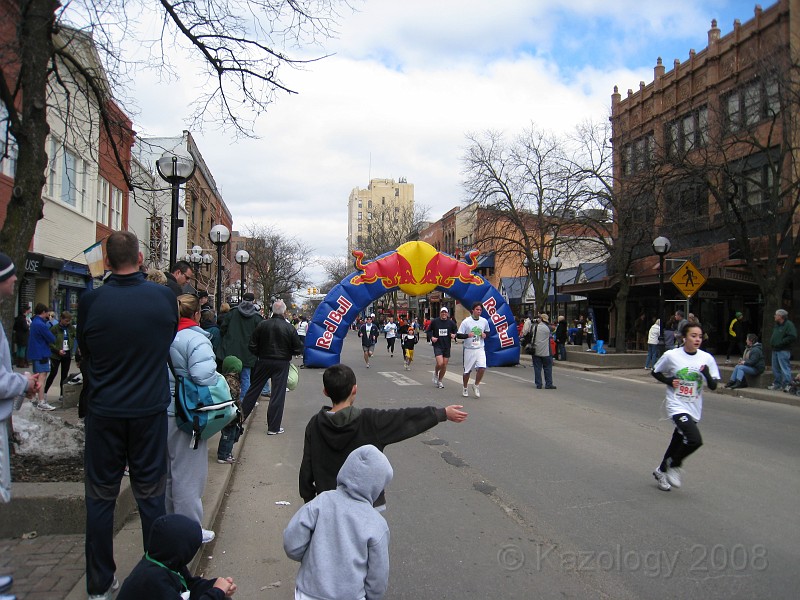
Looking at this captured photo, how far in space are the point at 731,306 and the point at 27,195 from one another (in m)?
26.7

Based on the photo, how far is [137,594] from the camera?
2389mm

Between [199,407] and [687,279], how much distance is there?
15.4m

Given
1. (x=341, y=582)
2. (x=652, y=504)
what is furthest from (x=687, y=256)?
(x=341, y=582)

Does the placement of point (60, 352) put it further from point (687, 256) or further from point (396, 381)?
point (687, 256)

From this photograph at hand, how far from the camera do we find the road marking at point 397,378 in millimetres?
15766

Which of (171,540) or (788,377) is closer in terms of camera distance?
(171,540)

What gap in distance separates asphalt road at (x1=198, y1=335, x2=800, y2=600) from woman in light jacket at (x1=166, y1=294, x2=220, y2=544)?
55cm

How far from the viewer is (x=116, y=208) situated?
24.5 metres

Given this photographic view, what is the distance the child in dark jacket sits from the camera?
2.38 meters

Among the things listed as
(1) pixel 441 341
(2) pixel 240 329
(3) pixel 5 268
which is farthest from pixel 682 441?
(1) pixel 441 341

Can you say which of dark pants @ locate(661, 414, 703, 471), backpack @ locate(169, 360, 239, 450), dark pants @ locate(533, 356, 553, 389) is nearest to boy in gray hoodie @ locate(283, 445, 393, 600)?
backpack @ locate(169, 360, 239, 450)

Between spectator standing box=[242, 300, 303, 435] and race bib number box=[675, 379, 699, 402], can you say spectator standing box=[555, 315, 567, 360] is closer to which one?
spectator standing box=[242, 300, 303, 435]

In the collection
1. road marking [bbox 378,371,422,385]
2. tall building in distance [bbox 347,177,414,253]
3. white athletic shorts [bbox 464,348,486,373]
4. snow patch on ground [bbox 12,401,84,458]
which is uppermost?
tall building in distance [bbox 347,177,414,253]

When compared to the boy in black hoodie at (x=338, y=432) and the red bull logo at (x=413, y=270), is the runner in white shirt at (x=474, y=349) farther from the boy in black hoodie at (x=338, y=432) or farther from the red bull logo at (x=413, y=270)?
the boy in black hoodie at (x=338, y=432)
